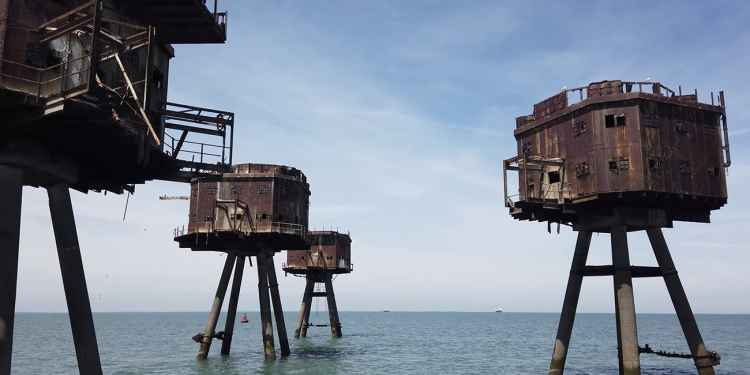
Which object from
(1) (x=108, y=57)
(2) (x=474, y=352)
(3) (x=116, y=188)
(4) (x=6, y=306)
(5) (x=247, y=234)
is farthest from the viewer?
(2) (x=474, y=352)

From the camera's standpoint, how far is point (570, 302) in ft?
81.6

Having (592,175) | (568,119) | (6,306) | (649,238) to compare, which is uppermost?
(568,119)

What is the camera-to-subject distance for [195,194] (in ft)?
117

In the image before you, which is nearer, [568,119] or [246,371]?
[568,119]

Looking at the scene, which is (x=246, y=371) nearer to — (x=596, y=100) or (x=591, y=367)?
(x=591, y=367)

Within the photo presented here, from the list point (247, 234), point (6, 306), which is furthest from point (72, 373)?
point (6, 306)

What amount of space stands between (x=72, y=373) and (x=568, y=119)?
3281 cm

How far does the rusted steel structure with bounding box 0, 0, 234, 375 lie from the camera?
476 inches

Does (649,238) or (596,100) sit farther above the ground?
(596,100)

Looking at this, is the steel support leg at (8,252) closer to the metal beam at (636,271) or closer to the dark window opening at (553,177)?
the dark window opening at (553,177)

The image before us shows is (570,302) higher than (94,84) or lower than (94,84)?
lower

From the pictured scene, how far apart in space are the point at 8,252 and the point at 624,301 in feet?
65.3

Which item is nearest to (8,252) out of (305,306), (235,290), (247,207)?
(247,207)

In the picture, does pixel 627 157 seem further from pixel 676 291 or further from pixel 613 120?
pixel 676 291
